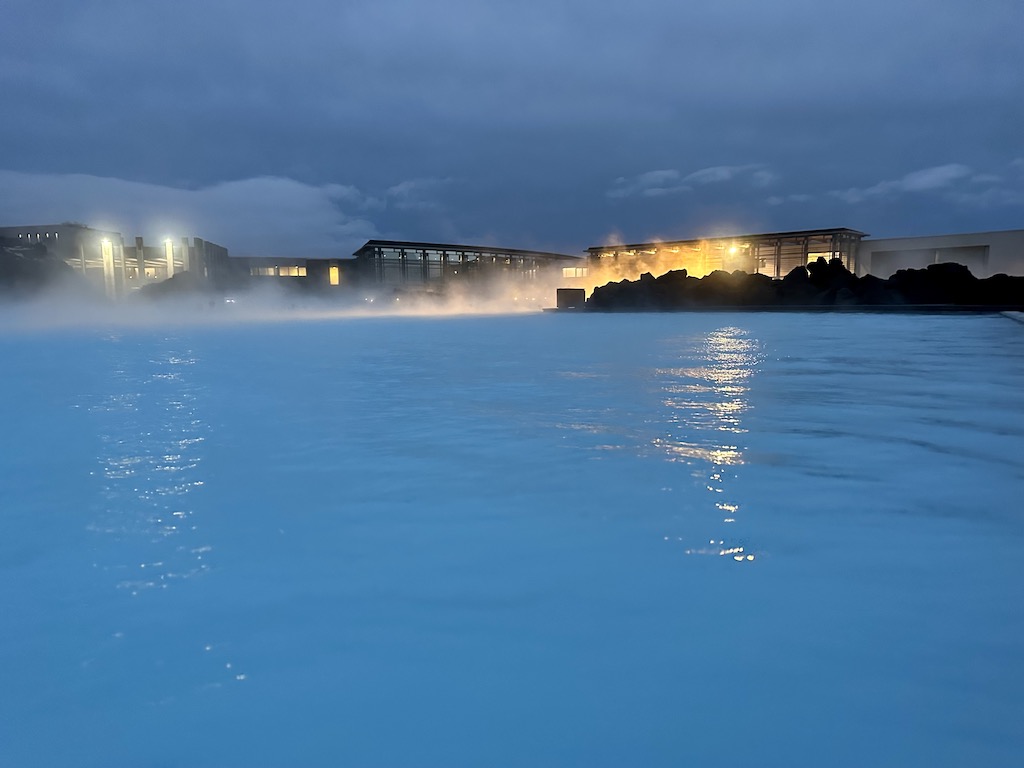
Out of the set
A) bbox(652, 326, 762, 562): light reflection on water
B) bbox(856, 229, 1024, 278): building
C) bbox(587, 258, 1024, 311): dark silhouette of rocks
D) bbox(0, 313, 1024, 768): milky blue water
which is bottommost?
bbox(0, 313, 1024, 768): milky blue water

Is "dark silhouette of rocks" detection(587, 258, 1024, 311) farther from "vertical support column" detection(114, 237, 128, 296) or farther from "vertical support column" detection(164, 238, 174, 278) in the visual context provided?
"vertical support column" detection(114, 237, 128, 296)

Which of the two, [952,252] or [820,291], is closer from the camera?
[820,291]

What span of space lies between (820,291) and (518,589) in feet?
78.5

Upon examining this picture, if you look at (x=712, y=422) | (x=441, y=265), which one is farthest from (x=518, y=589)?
(x=441, y=265)

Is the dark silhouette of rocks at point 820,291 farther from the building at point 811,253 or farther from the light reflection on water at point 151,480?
the light reflection on water at point 151,480

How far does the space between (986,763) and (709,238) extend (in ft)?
114

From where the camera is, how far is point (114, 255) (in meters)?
31.2

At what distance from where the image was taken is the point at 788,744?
5.10 ft

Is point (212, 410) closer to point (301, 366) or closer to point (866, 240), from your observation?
point (301, 366)

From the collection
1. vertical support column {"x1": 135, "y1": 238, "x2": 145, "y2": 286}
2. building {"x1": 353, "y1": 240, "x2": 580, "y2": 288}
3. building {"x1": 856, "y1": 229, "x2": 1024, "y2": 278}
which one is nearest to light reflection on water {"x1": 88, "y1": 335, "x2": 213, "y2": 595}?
building {"x1": 353, "y1": 240, "x2": 580, "y2": 288}

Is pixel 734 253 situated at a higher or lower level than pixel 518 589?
higher

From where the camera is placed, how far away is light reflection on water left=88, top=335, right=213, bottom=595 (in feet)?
8.31

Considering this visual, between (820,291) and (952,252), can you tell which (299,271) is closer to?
(820,291)

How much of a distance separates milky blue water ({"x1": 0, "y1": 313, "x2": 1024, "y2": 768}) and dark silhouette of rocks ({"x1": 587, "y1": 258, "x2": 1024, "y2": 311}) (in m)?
18.4
